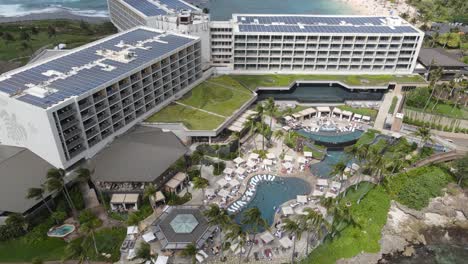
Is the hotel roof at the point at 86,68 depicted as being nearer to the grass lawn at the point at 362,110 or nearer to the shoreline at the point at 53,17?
the grass lawn at the point at 362,110

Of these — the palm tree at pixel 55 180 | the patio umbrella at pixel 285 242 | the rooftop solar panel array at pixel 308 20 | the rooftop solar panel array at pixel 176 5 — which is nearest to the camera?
the palm tree at pixel 55 180

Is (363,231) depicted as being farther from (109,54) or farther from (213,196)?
(109,54)

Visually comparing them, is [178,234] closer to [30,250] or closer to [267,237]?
[267,237]

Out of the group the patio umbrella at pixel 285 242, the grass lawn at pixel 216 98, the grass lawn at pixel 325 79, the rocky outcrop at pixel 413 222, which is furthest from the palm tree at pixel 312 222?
the grass lawn at pixel 325 79

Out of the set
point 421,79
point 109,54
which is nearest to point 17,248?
point 109,54

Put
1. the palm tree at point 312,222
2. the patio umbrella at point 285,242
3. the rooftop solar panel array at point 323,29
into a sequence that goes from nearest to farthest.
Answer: the palm tree at point 312,222 < the patio umbrella at point 285,242 < the rooftop solar panel array at point 323,29

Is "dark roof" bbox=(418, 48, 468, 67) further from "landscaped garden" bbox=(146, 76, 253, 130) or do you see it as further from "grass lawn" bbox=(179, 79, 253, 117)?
"grass lawn" bbox=(179, 79, 253, 117)
